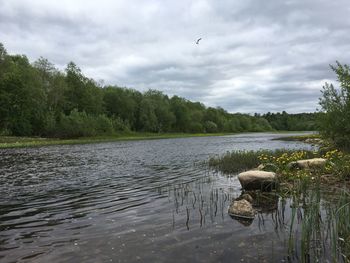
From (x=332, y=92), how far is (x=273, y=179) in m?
18.3

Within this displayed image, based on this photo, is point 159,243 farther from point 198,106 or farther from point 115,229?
point 198,106

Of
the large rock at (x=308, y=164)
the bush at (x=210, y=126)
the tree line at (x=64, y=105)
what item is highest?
the tree line at (x=64, y=105)

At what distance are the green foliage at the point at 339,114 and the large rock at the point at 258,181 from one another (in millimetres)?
12901

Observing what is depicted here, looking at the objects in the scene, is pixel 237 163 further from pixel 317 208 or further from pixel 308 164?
pixel 317 208

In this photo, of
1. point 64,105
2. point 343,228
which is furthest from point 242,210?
point 64,105

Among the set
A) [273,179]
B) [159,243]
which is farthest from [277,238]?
[273,179]

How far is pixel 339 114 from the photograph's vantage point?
2789 centimetres

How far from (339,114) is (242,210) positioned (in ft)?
63.5

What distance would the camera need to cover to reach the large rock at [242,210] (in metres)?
12.1

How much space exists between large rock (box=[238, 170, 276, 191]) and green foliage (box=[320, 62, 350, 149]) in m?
12.9

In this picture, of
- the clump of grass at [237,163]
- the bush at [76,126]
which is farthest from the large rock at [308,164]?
the bush at [76,126]

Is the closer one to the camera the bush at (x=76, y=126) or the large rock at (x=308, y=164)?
the large rock at (x=308, y=164)

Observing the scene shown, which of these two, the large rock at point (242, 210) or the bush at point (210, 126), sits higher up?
the bush at point (210, 126)

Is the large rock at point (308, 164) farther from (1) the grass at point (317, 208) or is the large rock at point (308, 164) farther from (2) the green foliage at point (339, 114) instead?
(2) the green foliage at point (339, 114)
